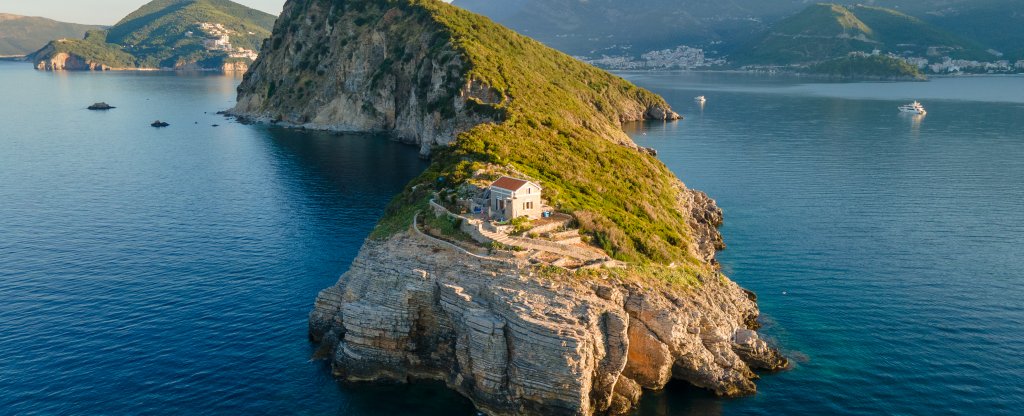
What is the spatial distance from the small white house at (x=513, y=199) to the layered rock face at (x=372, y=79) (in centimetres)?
6014

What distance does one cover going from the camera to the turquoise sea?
47062 mm

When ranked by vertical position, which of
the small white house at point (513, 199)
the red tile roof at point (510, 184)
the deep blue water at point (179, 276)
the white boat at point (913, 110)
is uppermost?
the white boat at point (913, 110)

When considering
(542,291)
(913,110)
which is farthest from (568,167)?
(913,110)

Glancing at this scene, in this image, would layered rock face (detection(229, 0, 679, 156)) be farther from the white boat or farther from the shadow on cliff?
the white boat

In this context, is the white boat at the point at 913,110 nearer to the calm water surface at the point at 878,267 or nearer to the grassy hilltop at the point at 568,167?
the calm water surface at the point at 878,267

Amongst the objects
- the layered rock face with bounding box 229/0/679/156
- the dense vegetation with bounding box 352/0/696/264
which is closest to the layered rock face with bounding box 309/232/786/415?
the dense vegetation with bounding box 352/0/696/264

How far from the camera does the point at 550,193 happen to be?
65000 millimetres

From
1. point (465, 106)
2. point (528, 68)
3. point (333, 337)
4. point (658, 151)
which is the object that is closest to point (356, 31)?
point (528, 68)

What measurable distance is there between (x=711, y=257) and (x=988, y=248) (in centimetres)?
3216

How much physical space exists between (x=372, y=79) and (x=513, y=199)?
122 m

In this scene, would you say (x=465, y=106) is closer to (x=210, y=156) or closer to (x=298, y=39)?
(x=210, y=156)

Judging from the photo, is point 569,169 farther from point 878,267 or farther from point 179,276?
point 179,276

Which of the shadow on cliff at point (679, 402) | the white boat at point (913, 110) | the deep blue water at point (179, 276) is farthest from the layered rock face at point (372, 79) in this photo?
the white boat at point (913, 110)

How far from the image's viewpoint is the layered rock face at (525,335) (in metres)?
43.9
